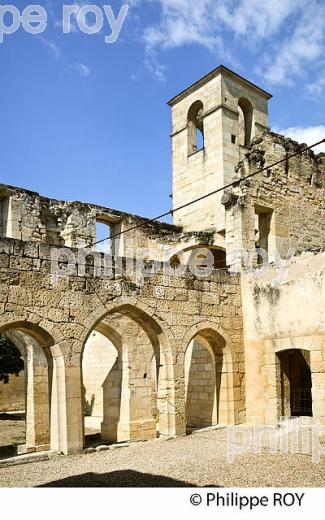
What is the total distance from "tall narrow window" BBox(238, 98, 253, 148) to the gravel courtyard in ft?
40.1

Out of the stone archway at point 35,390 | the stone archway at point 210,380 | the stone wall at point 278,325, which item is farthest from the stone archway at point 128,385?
the stone wall at point 278,325

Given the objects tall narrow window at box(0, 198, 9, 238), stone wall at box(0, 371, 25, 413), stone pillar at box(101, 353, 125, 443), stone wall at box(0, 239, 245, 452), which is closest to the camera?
stone wall at box(0, 239, 245, 452)

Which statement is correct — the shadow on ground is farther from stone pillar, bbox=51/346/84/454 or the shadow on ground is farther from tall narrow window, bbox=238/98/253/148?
tall narrow window, bbox=238/98/253/148

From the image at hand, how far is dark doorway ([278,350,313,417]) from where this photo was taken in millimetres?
10609

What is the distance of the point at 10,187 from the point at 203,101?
7.95 meters

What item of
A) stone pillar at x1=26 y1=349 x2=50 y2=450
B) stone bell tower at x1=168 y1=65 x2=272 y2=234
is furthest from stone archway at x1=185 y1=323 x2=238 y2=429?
stone bell tower at x1=168 y1=65 x2=272 y2=234

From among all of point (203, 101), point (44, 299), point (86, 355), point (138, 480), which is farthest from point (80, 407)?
Result: point (203, 101)

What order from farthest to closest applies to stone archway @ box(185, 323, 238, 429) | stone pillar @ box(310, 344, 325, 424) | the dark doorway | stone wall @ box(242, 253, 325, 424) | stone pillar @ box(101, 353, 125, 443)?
stone pillar @ box(101, 353, 125, 443) → stone archway @ box(185, 323, 238, 429) → the dark doorway → stone wall @ box(242, 253, 325, 424) → stone pillar @ box(310, 344, 325, 424)

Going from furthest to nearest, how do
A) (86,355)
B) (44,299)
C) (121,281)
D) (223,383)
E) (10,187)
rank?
(86,355)
(10,187)
(223,383)
(121,281)
(44,299)

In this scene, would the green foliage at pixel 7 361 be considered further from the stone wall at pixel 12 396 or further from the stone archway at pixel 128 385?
the stone archway at pixel 128 385

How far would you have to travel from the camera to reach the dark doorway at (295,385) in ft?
34.8

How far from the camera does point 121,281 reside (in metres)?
9.59

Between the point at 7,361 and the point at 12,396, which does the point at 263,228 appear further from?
the point at 12,396

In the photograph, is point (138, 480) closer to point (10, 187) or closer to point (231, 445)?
point (231, 445)
